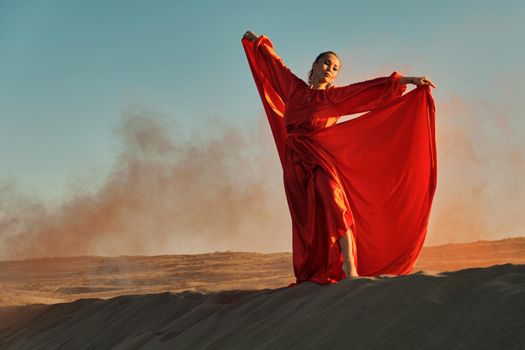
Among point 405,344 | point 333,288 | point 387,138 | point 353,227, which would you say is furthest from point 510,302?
point 387,138

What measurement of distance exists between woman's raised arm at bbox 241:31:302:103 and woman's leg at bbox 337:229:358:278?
1.49m

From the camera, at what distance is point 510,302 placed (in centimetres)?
336

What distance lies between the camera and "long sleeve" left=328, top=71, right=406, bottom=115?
6.07m

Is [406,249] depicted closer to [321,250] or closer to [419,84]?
[321,250]

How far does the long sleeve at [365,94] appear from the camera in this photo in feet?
19.9

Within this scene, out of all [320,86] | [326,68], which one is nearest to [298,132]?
[320,86]

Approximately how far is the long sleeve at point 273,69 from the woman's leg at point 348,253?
149cm

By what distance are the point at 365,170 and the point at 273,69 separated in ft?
4.54

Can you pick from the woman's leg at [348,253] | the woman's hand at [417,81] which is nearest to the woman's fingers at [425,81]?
the woman's hand at [417,81]

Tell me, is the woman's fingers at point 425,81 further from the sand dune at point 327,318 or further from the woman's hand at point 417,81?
the sand dune at point 327,318

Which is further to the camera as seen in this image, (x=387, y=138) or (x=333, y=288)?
(x=387, y=138)

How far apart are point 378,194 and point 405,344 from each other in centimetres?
284

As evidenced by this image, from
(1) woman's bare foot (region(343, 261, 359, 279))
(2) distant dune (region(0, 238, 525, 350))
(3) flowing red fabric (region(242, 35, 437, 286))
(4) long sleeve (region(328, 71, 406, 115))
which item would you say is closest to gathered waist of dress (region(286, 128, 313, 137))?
(3) flowing red fabric (region(242, 35, 437, 286))

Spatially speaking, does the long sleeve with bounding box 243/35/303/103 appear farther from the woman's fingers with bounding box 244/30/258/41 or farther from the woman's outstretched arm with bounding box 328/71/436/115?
the woman's outstretched arm with bounding box 328/71/436/115
